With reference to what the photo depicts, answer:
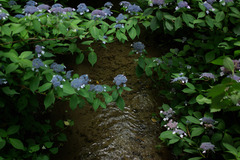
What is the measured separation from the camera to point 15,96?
217cm

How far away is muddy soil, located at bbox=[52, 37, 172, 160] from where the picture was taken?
258 centimetres

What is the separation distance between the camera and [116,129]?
2807mm

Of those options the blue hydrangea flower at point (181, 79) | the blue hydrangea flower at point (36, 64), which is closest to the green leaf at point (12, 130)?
the blue hydrangea flower at point (36, 64)

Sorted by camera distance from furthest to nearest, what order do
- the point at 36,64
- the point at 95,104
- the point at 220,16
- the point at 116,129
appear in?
1. the point at 116,129
2. the point at 220,16
3. the point at 95,104
4. the point at 36,64

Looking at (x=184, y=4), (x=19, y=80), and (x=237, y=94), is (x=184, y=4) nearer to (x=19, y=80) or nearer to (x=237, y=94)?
(x=237, y=94)

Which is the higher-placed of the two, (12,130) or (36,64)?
(36,64)

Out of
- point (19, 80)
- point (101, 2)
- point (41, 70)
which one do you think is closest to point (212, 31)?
point (41, 70)

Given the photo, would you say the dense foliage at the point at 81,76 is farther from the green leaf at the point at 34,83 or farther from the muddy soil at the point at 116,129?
the muddy soil at the point at 116,129

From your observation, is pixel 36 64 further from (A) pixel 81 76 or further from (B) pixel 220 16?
(B) pixel 220 16

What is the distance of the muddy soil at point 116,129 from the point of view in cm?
258

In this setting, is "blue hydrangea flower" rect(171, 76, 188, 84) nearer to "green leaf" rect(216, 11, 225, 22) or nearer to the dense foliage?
the dense foliage

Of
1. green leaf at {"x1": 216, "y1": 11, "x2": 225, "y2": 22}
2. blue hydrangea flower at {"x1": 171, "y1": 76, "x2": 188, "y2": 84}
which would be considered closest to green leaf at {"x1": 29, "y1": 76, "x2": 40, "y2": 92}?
blue hydrangea flower at {"x1": 171, "y1": 76, "x2": 188, "y2": 84}

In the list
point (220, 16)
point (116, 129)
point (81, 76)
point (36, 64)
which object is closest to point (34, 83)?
point (36, 64)

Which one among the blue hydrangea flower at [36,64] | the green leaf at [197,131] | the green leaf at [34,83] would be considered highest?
the blue hydrangea flower at [36,64]
